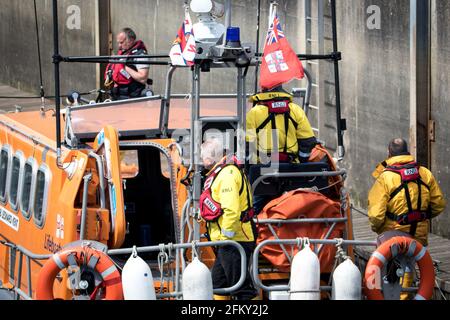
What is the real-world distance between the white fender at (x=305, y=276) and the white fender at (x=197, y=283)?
2.18ft

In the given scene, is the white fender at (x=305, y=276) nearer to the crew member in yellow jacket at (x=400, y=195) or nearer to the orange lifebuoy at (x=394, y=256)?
the orange lifebuoy at (x=394, y=256)

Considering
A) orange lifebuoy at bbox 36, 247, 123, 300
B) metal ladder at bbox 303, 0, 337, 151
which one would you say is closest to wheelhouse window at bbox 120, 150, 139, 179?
orange lifebuoy at bbox 36, 247, 123, 300

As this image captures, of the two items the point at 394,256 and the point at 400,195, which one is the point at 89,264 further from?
the point at 400,195

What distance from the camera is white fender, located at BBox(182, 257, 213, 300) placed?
35.4ft

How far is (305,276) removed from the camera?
1097cm

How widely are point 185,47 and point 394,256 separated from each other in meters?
2.35

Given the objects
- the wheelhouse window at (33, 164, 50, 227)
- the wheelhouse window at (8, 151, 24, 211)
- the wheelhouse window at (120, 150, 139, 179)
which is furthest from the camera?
the wheelhouse window at (120, 150, 139, 179)

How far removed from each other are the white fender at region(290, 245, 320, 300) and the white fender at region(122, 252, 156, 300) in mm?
1097

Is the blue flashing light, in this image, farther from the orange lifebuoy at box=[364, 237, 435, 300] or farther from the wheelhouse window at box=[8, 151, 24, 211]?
the wheelhouse window at box=[8, 151, 24, 211]

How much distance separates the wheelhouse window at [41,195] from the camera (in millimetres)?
12766

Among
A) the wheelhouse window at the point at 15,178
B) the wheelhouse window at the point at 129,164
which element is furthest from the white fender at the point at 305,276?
the wheelhouse window at the point at 15,178

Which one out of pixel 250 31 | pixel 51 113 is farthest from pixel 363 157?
pixel 51 113

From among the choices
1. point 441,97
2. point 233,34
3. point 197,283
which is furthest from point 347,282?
point 441,97
